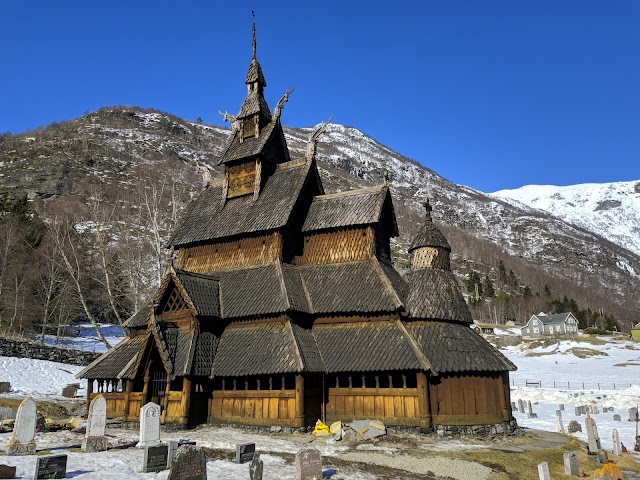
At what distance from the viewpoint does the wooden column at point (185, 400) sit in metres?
22.3

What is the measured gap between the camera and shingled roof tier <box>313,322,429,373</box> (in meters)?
21.2

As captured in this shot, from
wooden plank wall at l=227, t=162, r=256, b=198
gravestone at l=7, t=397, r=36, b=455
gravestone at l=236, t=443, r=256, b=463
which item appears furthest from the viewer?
wooden plank wall at l=227, t=162, r=256, b=198

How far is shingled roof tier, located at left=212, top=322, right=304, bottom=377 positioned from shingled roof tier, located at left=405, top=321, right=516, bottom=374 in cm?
540

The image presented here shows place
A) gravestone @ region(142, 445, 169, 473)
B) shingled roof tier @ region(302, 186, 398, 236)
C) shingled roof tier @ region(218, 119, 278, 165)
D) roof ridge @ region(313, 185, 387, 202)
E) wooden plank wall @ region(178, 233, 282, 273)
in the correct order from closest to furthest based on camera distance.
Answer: gravestone @ region(142, 445, 169, 473) → shingled roof tier @ region(302, 186, 398, 236) → wooden plank wall @ region(178, 233, 282, 273) → roof ridge @ region(313, 185, 387, 202) → shingled roof tier @ region(218, 119, 278, 165)

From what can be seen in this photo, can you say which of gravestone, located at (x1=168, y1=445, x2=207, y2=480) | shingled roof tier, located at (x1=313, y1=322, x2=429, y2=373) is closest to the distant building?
shingled roof tier, located at (x1=313, y1=322, x2=429, y2=373)

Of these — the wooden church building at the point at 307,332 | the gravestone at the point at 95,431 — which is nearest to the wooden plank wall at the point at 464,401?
the wooden church building at the point at 307,332

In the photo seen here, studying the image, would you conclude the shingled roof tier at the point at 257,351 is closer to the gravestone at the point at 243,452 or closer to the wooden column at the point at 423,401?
the wooden column at the point at 423,401

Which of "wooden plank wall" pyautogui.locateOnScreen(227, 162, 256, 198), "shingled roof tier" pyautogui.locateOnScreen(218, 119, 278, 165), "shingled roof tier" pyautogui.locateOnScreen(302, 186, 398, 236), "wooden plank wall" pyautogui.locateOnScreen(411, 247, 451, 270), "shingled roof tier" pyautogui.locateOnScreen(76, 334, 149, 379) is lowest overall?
"shingled roof tier" pyautogui.locateOnScreen(76, 334, 149, 379)

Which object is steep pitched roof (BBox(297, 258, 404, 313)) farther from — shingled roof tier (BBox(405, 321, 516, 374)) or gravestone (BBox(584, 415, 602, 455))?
gravestone (BBox(584, 415, 602, 455))

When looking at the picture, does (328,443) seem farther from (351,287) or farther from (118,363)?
(118,363)

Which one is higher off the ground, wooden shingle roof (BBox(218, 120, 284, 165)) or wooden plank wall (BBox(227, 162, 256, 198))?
wooden shingle roof (BBox(218, 120, 284, 165))

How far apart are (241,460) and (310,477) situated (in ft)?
8.97

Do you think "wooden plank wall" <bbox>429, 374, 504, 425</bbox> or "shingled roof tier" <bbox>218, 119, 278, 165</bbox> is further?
"shingled roof tier" <bbox>218, 119, 278, 165</bbox>

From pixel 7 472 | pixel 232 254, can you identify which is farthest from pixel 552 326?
pixel 7 472
